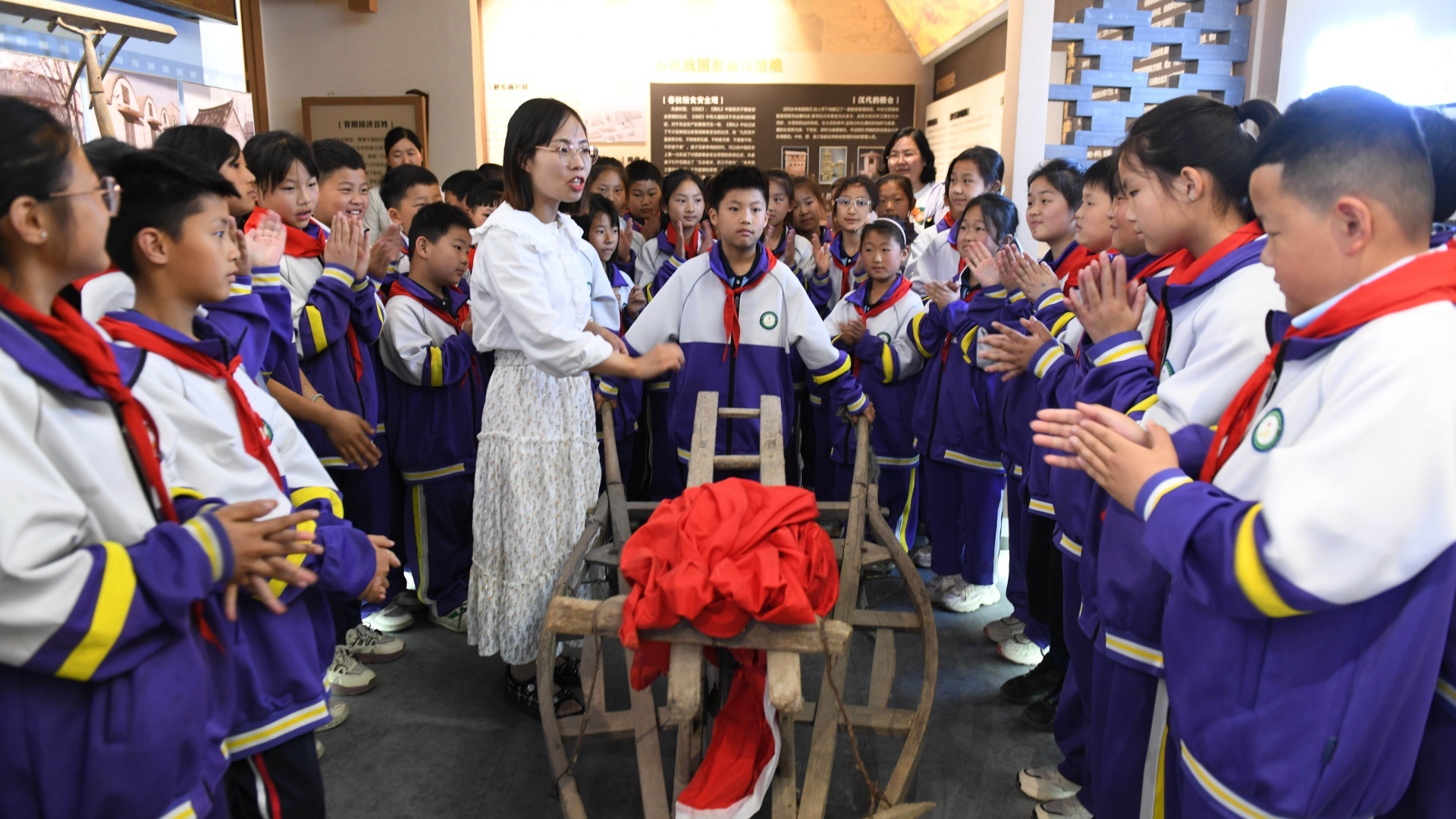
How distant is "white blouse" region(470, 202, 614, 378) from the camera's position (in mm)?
2150

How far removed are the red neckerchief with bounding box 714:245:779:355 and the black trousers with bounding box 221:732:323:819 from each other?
1733mm

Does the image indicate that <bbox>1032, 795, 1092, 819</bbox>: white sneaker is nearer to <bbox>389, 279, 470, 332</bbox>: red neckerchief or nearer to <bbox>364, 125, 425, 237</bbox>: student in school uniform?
<bbox>389, 279, 470, 332</bbox>: red neckerchief

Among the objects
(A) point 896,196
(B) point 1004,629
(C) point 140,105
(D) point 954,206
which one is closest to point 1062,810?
(B) point 1004,629

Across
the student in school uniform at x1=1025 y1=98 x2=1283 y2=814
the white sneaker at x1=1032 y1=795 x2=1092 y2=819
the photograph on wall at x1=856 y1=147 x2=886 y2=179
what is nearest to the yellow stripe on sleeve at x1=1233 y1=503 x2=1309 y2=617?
the student in school uniform at x1=1025 y1=98 x2=1283 y2=814

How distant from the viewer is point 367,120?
614 cm

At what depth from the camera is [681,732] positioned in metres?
1.80

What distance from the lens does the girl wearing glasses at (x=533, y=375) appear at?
218 centimetres

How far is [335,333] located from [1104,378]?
6.67ft

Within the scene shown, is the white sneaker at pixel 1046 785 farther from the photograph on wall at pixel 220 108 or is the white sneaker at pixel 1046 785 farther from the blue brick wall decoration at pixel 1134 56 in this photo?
the photograph on wall at pixel 220 108

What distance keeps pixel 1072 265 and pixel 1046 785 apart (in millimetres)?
1501

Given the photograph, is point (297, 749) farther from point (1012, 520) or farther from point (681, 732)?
point (1012, 520)

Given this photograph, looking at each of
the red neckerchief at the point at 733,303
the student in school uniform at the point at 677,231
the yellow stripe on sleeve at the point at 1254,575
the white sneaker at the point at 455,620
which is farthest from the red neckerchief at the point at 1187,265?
the student in school uniform at the point at 677,231

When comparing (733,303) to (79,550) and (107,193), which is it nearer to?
(107,193)

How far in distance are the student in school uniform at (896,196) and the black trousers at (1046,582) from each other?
2356 millimetres
